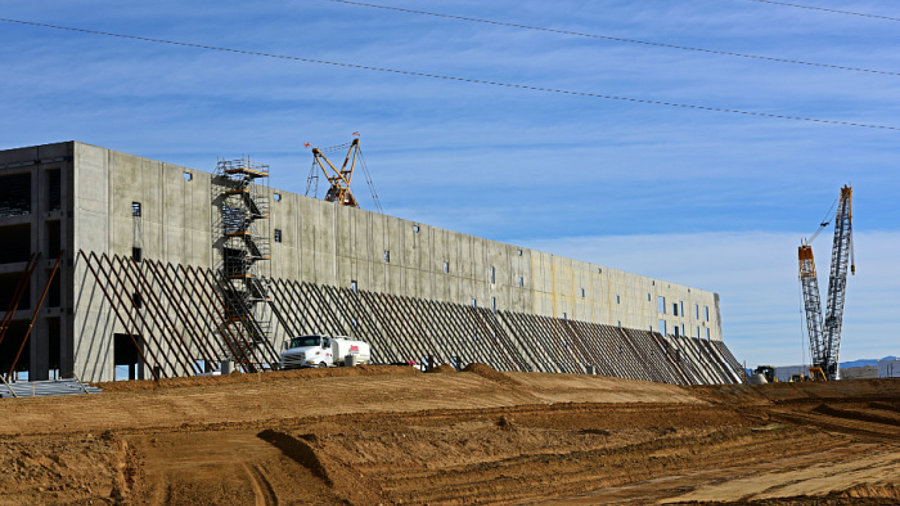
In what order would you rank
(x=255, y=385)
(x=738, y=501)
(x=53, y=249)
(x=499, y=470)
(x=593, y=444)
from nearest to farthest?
(x=738, y=501) < (x=499, y=470) < (x=593, y=444) < (x=255, y=385) < (x=53, y=249)

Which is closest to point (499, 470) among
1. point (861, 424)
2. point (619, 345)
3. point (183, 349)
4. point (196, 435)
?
point (196, 435)

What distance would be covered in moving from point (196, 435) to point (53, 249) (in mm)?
24706

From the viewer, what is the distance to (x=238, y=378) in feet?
137

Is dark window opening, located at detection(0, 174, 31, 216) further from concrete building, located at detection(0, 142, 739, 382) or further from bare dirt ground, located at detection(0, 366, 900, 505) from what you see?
bare dirt ground, located at detection(0, 366, 900, 505)

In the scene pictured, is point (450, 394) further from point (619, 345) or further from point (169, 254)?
point (619, 345)

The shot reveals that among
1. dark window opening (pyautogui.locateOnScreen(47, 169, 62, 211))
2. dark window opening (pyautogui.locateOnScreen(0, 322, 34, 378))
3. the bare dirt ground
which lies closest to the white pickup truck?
the bare dirt ground

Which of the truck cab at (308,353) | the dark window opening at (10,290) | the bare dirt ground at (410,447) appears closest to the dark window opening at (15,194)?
the dark window opening at (10,290)

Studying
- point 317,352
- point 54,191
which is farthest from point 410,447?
point 54,191

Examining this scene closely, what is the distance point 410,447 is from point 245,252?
3072cm

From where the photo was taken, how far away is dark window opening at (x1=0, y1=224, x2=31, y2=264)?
2060 inches

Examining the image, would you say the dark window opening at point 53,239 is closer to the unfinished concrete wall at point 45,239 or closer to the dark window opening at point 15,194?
the unfinished concrete wall at point 45,239

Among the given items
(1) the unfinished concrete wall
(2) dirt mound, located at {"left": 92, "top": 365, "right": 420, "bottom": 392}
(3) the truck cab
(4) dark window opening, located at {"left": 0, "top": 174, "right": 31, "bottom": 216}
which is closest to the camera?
(2) dirt mound, located at {"left": 92, "top": 365, "right": 420, "bottom": 392}

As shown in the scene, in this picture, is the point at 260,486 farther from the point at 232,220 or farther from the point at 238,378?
the point at 232,220

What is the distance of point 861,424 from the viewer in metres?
44.1
